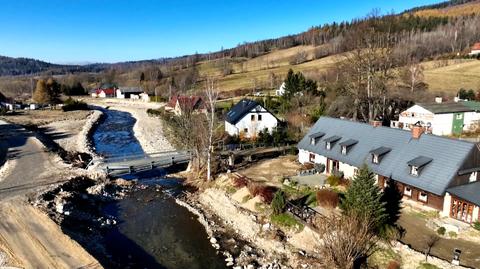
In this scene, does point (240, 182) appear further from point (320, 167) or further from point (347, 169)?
point (347, 169)

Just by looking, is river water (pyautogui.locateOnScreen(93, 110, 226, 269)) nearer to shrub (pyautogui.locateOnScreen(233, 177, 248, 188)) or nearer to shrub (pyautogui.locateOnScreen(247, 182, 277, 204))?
shrub (pyautogui.locateOnScreen(233, 177, 248, 188))

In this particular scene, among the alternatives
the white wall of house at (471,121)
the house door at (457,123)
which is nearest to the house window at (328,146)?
the house door at (457,123)

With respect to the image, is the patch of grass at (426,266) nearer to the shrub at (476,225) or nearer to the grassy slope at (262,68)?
the shrub at (476,225)

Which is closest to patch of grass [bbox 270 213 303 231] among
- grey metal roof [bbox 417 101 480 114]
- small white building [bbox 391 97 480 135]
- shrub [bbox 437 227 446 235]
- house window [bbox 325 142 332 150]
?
shrub [bbox 437 227 446 235]

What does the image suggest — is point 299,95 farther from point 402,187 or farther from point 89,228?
point 89,228

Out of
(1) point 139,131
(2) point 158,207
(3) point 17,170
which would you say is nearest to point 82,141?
(1) point 139,131

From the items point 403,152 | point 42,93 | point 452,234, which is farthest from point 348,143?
point 42,93
